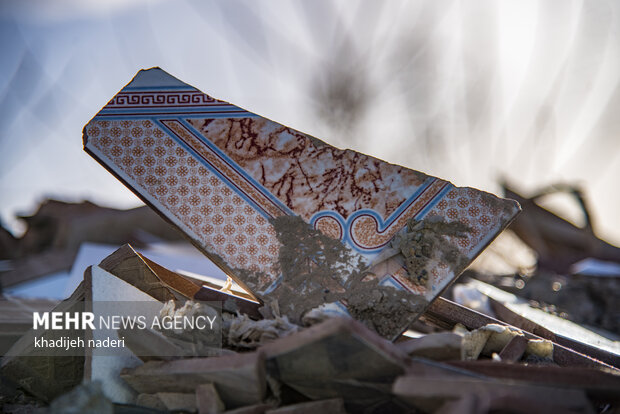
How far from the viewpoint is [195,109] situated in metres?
2.55

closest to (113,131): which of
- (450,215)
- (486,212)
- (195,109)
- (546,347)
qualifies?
(195,109)

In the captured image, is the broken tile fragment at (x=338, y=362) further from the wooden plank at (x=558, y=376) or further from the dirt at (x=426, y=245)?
the dirt at (x=426, y=245)

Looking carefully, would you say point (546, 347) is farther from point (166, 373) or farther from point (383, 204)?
point (166, 373)

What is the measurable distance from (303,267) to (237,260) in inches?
13.1

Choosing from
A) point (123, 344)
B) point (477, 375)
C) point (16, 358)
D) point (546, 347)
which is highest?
point (546, 347)

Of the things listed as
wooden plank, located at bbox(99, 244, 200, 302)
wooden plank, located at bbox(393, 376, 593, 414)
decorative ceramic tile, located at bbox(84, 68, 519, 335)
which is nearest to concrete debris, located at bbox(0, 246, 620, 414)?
wooden plank, located at bbox(393, 376, 593, 414)

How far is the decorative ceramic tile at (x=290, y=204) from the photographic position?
229cm

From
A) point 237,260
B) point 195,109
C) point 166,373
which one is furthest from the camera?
point 195,109

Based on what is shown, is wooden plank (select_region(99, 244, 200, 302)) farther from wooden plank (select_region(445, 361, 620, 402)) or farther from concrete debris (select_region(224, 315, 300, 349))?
wooden plank (select_region(445, 361, 620, 402))

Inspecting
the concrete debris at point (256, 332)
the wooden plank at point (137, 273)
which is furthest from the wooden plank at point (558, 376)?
the wooden plank at point (137, 273)

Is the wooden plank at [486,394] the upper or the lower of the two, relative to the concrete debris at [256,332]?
upper

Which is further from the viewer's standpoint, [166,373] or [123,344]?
[123,344]

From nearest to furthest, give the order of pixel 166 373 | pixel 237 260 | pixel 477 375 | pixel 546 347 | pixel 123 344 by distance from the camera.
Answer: pixel 477 375, pixel 166 373, pixel 123 344, pixel 546 347, pixel 237 260

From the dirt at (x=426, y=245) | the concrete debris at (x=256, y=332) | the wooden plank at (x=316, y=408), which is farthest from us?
the dirt at (x=426, y=245)
